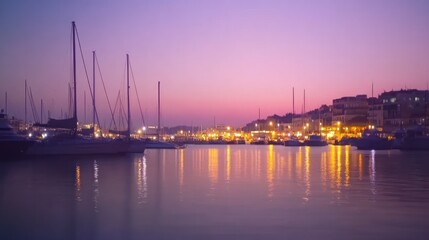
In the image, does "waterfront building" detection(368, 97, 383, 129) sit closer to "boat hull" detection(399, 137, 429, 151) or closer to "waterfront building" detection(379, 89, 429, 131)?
"waterfront building" detection(379, 89, 429, 131)

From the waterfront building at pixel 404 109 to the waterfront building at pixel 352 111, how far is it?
67.1 ft

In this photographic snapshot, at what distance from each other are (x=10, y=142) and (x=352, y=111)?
12778 cm

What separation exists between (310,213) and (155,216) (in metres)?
5.21

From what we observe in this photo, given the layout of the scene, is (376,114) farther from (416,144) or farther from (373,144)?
(416,144)

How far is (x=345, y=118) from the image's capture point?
168 m

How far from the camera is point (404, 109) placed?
132750 mm

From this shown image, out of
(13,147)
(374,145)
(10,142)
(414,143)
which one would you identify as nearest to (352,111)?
(374,145)

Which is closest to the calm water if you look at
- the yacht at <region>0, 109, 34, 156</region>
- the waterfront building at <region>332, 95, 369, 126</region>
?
the yacht at <region>0, 109, 34, 156</region>

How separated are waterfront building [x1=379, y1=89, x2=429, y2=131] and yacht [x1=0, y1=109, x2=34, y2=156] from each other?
95633mm

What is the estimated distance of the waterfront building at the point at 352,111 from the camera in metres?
162

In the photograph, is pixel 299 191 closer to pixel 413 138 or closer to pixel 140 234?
pixel 140 234

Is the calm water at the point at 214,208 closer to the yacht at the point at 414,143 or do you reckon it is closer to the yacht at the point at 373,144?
the yacht at the point at 414,143

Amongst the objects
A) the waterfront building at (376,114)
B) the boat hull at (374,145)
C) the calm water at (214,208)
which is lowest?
the calm water at (214,208)

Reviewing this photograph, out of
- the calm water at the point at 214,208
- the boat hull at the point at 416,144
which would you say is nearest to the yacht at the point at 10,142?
the calm water at the point at 214,208
